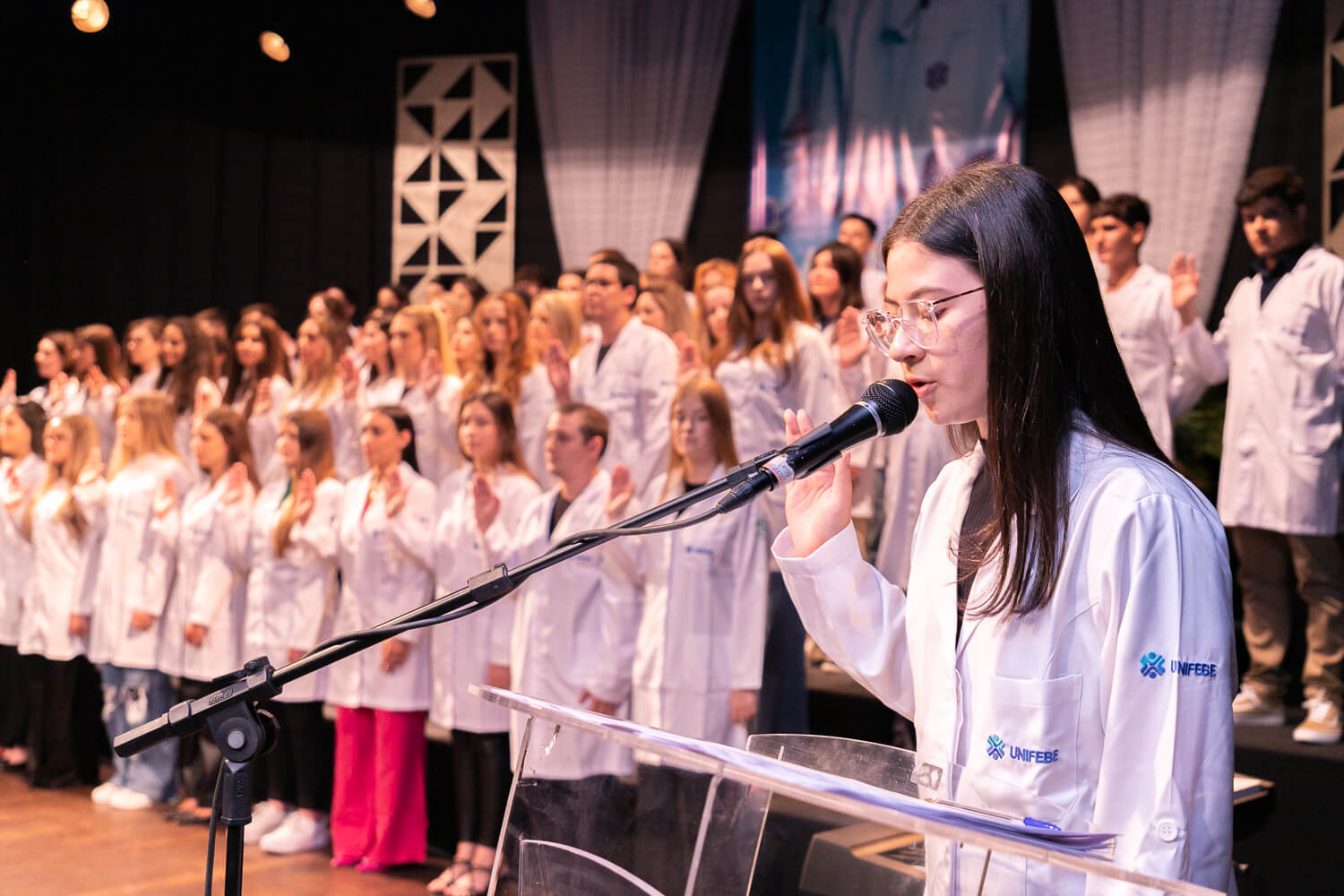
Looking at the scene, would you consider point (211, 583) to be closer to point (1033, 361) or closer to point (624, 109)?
point (1033, 361)

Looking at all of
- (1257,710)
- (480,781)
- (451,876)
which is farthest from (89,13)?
(1257,710)

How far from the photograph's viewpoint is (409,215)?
8.69m

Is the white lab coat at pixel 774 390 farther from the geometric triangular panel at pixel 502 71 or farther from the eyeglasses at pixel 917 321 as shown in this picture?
the geometric triangular panel at pixel 502 71

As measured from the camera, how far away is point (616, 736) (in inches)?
39.2

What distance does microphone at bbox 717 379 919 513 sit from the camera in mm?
1199

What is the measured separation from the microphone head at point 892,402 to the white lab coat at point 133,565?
4.24 meters

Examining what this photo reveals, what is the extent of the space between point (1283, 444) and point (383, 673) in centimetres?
285

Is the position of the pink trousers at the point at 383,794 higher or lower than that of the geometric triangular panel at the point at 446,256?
lower

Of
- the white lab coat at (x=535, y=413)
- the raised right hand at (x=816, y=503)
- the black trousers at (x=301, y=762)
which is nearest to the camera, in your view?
the raised right hand at (x=816, y=503)

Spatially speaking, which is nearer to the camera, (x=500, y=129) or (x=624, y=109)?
(x=624, y=109)

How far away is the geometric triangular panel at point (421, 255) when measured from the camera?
8.65 m

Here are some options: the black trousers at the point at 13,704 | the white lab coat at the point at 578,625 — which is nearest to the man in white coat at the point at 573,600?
the white lab coat at the point at 578,625

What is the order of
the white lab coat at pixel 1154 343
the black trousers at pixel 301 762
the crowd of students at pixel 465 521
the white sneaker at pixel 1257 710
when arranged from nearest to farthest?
the white sneaker at pixel 1257 710 < the crowd of students at pixel 465 521 < the white lab coat at pixel 1154 343 < the black trousers at pixel 301 762

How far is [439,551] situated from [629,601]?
0.77 m
